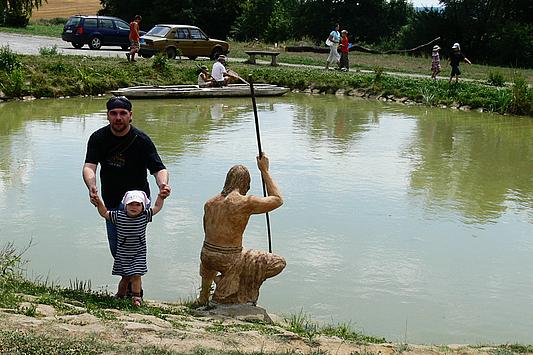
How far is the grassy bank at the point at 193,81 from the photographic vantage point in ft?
75.7

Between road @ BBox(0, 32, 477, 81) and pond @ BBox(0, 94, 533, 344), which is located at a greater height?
road @ BBox(0, 32, 477, 81)

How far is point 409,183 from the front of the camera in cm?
1358

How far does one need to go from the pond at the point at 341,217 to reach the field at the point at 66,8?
41.8 m

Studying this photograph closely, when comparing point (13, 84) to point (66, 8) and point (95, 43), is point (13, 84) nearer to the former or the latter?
point (95, 43)

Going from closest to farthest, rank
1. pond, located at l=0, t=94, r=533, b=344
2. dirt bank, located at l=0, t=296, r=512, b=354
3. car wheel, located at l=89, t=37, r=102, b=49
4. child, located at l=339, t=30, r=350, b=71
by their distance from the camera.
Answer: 1. dirt bank, located at l=0, t=296, r=512, b=354
2. pond, located at l=0, t=94, r=533, b=344
3. child, located at l=339, t=30, r=350, b=71
4. car wheel, located at l=89, t=37, r=102, b=49

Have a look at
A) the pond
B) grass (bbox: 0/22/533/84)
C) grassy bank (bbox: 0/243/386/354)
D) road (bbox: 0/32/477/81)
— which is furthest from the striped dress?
road (bbox: 0/32/477/81)

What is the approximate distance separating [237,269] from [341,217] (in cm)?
441

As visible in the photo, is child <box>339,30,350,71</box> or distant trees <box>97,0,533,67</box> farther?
distant trees <box>97,0,533,67</box>

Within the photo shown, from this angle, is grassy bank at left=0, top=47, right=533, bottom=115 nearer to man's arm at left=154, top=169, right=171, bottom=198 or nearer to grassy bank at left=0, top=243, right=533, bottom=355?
man's arm at left=154, top=169, right=171, bottom=198

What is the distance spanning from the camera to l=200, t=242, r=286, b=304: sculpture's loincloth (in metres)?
6.86

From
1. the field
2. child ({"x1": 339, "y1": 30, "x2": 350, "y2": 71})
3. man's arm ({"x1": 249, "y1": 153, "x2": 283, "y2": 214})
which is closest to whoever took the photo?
man's arm ({"x1": 249, "y1": 153, "x2": 283, "y2": 214})

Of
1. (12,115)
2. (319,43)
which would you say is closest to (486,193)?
(12,115)

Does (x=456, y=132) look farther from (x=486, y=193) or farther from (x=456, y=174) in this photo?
(x=486, y=193)

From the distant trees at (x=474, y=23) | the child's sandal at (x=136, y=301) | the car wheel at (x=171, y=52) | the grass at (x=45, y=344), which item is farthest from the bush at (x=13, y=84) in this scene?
the distant trees at (x=474, y=23)
